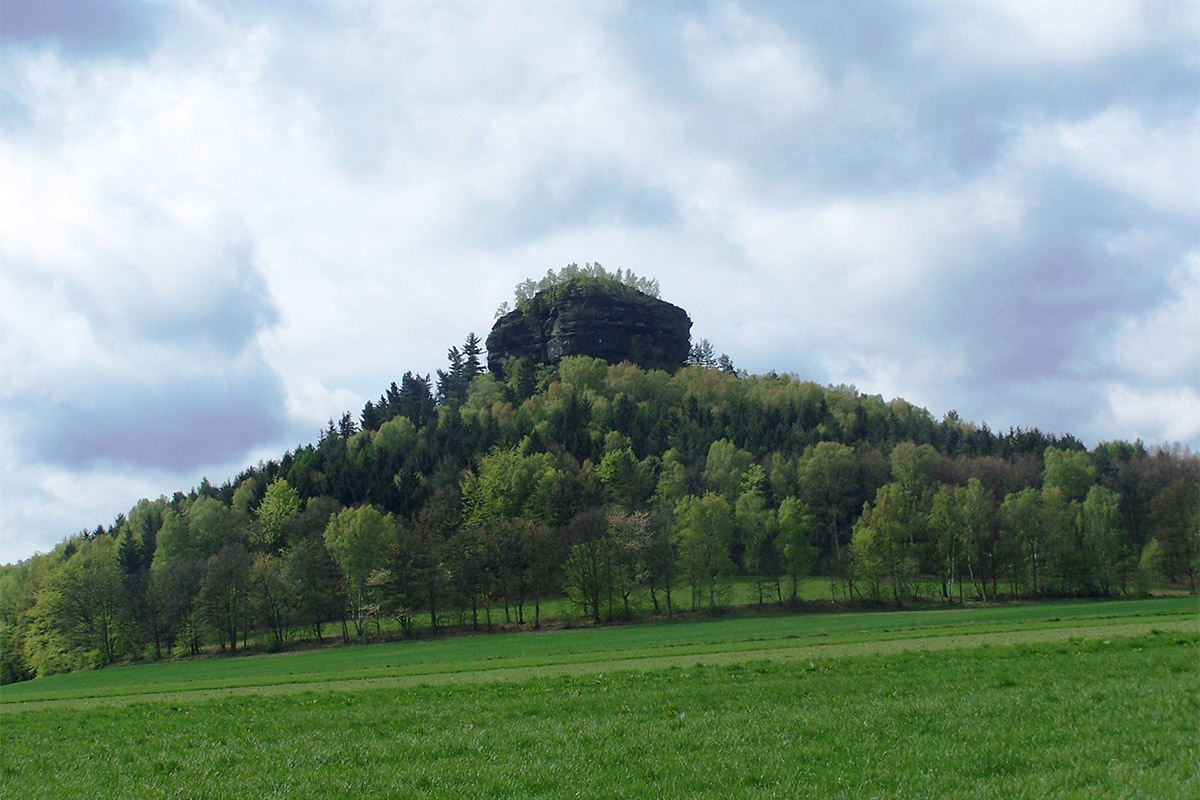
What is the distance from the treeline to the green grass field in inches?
2787

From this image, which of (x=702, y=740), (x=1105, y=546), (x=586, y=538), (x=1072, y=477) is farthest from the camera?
(x=1072, y=477)

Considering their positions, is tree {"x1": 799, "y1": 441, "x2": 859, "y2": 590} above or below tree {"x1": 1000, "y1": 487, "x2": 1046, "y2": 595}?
above

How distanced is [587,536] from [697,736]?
83.0 meters

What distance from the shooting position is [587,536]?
320ft

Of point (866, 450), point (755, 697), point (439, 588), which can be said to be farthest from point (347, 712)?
point (866, 450)

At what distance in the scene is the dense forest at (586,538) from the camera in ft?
316

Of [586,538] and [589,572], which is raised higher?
[586,538]

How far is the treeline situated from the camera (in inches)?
3794

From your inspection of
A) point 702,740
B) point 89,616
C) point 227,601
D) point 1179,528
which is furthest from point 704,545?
point 702,740

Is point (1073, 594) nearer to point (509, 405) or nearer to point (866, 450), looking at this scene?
point (866, 450)

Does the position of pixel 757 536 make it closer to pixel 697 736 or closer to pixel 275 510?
pixel 275 510

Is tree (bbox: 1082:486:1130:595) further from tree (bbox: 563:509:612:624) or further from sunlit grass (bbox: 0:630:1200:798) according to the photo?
sunlit grass (bbox: 0:630:1200:798)

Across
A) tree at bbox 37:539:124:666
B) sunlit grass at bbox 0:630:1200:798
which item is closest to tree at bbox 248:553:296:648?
tree at bbox 37:539:124:666

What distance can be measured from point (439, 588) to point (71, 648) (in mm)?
46046
